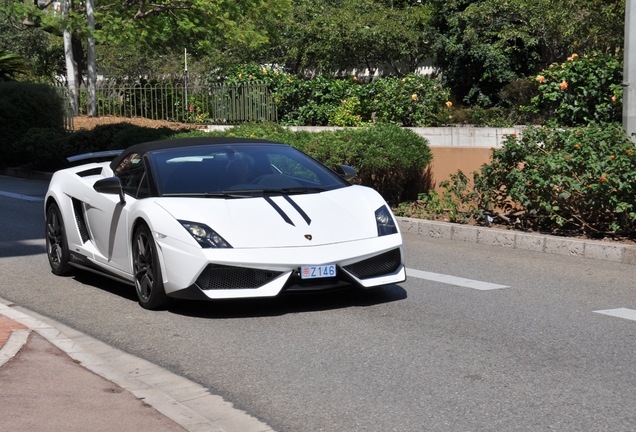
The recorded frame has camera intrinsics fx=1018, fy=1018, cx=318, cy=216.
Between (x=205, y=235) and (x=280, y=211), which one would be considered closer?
(x=205, y=235)

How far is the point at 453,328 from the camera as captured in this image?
294 inches

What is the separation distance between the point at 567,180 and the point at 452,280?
9.01ft

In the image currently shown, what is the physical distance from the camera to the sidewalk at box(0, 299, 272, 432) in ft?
16.8

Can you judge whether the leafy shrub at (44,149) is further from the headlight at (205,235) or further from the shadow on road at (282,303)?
the headlight at (205,235)

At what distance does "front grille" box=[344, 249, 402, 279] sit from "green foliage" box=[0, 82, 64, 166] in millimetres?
18428

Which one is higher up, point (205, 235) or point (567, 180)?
point (567, 180)

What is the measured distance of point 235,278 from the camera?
764cm

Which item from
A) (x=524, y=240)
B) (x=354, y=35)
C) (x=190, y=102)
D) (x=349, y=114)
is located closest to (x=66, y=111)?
(x=190, y=102)

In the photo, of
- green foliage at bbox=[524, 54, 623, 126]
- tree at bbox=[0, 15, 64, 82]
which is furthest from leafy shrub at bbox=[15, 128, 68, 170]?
tree at bbox=[0, 15, 64, 82]

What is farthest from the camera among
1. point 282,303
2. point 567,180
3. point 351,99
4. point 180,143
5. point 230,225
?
point 351,99

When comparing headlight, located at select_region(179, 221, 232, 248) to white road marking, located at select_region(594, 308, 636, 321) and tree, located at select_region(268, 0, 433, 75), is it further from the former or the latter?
tree, located at select_region(268, 0, 433, 75)

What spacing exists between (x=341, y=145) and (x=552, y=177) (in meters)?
4.14

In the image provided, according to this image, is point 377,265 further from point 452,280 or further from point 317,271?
point 452,280

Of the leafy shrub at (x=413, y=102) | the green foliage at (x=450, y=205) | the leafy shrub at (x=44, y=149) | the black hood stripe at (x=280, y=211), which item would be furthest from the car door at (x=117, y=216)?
the leafy shrub at (x=44, y=149)
